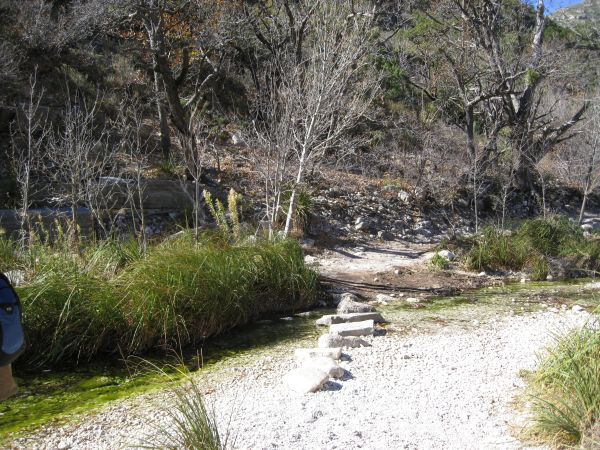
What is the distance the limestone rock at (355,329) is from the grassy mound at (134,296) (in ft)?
4.36

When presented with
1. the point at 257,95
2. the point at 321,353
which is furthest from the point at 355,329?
the point at 257,95

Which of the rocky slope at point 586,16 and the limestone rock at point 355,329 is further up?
the rocky slope at point 586,16

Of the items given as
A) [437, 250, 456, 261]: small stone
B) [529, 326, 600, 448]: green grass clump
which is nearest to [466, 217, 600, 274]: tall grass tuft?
[437, 250, 456, 261]: small stone

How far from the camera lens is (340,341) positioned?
5.98m

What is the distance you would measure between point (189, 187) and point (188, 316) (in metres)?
7.19

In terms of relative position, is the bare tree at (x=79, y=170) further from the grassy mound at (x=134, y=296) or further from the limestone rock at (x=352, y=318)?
the limestone rock at (x=352, y=318)

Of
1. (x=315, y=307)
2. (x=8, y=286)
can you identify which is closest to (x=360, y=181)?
(x=315, y=307)

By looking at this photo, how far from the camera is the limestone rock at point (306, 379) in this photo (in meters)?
4.67

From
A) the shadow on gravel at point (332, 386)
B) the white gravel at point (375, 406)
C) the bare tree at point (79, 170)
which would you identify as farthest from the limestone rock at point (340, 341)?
the bare tree at point (79, 170)

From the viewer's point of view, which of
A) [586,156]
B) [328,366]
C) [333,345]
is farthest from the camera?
[586,156]

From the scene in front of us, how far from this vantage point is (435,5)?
59.0ft

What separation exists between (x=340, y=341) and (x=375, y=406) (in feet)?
5.38

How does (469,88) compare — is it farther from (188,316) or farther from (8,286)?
(8,286)

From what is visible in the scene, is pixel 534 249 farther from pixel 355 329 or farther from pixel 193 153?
pixel 193 153
